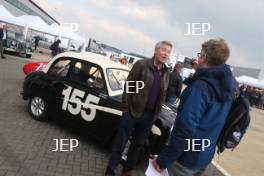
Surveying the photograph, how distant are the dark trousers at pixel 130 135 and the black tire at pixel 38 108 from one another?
101 inches

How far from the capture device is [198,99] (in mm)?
2404

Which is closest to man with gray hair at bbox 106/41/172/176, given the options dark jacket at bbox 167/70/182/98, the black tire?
the black tire

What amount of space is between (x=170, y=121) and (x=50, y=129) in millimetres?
2638

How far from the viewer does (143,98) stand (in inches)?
169

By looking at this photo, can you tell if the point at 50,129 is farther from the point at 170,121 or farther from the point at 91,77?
the point at 170,121

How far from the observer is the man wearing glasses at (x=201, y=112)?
7.98ft

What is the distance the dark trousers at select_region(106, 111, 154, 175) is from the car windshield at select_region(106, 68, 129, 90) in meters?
1.36

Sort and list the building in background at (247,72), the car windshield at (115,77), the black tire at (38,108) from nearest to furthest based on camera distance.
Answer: the car windshield at (115,77)
the black tire at (38,108)
the building in background at (247,72)

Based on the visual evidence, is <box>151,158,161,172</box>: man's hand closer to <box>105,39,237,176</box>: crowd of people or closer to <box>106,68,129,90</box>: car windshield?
A: <box>105,39,237,176</box>: crowd of people

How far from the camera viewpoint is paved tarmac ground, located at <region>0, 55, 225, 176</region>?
14.7ft

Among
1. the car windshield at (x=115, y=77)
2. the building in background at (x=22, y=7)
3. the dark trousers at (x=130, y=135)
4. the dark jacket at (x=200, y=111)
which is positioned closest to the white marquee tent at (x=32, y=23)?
the car windshield at (x=115, y=77)

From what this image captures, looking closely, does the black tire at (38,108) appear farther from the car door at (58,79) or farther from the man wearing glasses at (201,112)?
the man wearing glasses at (201,112)

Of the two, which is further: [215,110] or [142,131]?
[142,131]

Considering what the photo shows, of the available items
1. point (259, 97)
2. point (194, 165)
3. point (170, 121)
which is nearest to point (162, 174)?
point (194, 165)
